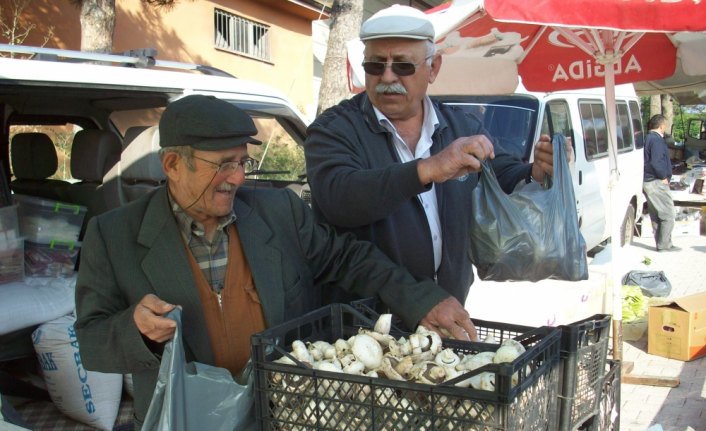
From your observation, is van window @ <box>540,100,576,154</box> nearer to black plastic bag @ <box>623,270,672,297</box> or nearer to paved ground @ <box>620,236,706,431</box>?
black plastic bag @ <box>623,270,672,297</box>

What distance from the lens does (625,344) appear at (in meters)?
5.91

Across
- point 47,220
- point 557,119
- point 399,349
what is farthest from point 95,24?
point 399,349

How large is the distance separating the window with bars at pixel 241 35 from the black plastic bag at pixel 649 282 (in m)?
10.3

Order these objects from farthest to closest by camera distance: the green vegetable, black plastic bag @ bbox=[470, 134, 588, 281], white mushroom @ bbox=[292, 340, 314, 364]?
the green vegetable → black plastic bag @ bbox=[470, 134, 588, 281] → white mushroom @ bbox=[292, 340, 314, 364]

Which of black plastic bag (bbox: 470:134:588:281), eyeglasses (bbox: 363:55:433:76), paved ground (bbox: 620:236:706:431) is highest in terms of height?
eyeglasses (bbox: 363:55:433:76)

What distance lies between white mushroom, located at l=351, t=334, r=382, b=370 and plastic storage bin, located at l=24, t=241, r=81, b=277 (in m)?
2.86

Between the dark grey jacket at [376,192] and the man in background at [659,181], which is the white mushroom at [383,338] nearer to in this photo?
the dark grey jacket at [376,192]

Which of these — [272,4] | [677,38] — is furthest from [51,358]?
[272,4]

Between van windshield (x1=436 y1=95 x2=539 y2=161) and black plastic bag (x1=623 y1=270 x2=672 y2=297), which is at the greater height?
van windshield (x1=436 y1=95 x2=539 y2=161)

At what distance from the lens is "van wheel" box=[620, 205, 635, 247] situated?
10148 mm

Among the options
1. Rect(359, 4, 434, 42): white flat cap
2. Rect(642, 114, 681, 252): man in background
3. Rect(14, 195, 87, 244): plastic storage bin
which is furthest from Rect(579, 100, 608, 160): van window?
Rect(359, 4, 434, 42): white flat cap

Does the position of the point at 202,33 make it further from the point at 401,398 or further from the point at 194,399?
the point at 401,398

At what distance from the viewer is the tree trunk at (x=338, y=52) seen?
9.30 metres

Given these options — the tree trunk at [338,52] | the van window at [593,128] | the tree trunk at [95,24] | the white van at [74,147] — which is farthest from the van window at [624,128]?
the tree trunk at [95,24]
